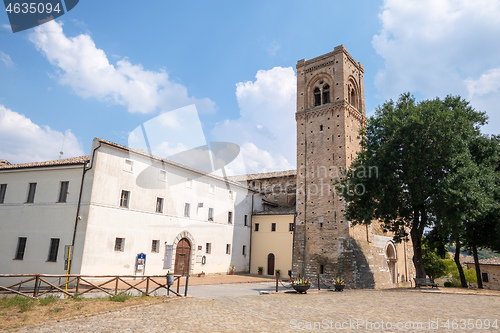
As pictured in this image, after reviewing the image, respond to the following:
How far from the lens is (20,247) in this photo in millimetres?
22375

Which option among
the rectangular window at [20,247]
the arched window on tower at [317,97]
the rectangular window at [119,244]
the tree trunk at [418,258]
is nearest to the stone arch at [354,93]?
the arched window on tower at [317,97]

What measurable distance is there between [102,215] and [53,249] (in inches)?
150

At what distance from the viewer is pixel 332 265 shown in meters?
27.2

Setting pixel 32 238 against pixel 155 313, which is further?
pixel 32 238

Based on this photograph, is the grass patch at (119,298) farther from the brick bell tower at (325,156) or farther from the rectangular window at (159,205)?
the brick bell tower at (325,156)

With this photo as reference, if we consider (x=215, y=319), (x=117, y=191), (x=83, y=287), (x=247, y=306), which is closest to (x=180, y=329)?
(x=215, y=319)

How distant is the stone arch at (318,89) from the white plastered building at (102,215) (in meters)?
14.2

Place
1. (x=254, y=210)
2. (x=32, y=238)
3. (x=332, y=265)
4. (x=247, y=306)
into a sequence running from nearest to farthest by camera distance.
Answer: (x=247, y=306) → (x=32, y=238) → (x=332, y=265) → (x=254, y=210)

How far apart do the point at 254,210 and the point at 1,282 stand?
A: 23048mm

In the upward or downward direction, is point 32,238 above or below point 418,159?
below

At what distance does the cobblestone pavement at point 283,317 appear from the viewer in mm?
9141

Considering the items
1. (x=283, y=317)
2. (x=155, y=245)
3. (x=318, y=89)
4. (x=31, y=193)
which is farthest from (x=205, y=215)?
(x=283, y=317)

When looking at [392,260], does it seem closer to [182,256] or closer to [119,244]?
[182,256]

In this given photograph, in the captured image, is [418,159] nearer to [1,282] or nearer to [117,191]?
[117,191]
